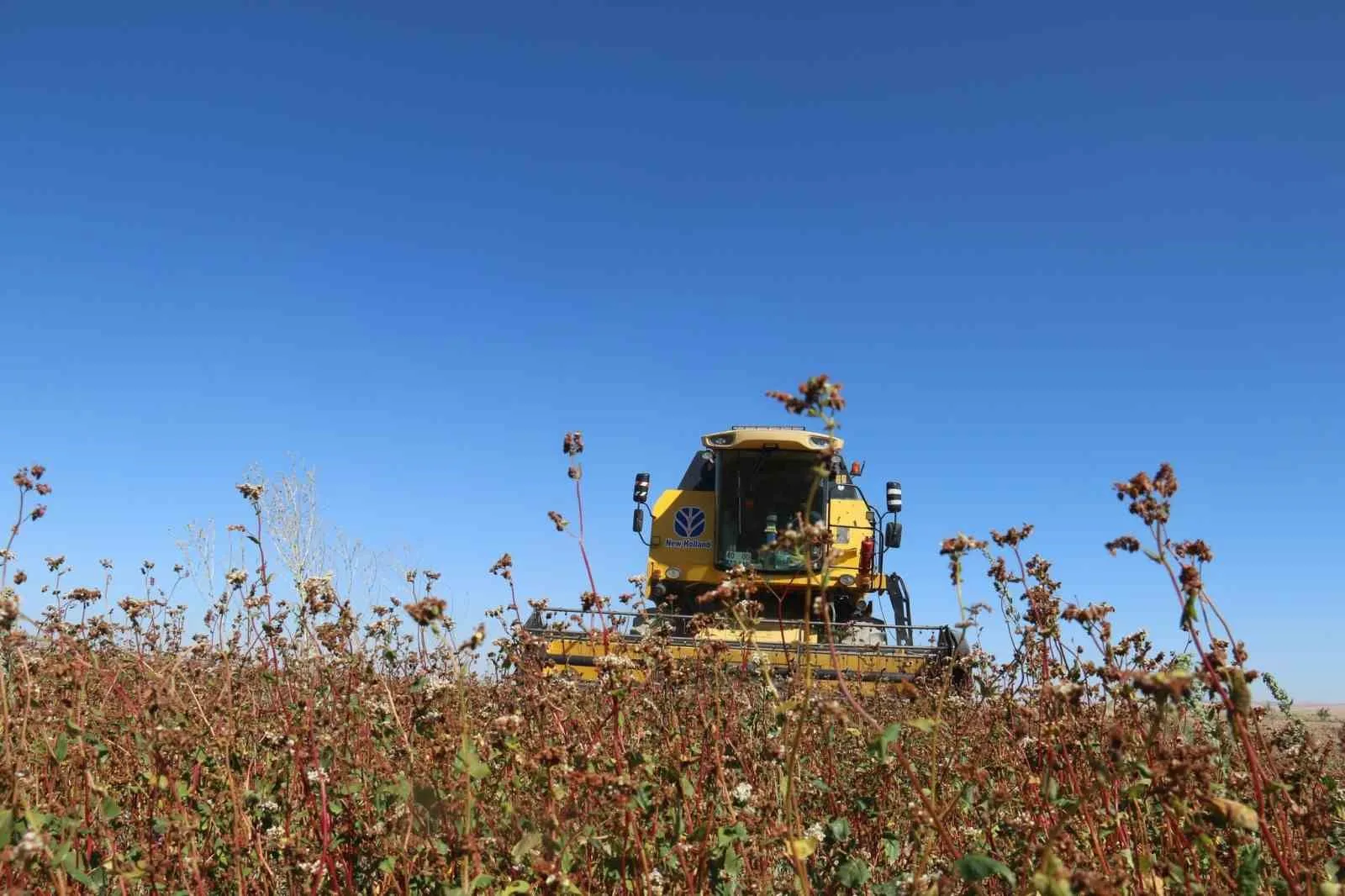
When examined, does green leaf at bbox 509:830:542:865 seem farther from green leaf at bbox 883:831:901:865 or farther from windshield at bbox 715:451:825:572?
windshield at bbox 715:451:825:572

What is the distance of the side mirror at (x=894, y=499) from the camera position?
39.6 ft

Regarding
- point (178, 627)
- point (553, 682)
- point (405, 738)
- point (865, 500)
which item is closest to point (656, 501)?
point (865, 500)

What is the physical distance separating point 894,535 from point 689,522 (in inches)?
124

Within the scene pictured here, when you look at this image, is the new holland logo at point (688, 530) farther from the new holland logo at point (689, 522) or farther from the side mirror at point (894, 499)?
the side mirror at point (894, 499)

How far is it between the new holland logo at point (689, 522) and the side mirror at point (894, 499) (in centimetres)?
297

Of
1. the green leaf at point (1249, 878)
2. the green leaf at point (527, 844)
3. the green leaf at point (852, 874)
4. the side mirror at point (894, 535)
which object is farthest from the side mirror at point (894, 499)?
the green leaf at point (527, 844)

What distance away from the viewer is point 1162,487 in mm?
2287

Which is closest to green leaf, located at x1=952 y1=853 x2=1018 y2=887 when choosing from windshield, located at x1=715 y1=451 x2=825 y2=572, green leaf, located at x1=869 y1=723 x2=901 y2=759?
green leaf, located at x1=869 y1=723 x2=901 y2=759

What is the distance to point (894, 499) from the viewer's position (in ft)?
39.7

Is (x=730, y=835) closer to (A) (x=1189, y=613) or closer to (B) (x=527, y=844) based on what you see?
(B) (x=527, y=844)

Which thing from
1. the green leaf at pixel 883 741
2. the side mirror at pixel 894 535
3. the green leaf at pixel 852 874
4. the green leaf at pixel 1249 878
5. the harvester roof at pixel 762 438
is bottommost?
the green leaf at pixel 852 874

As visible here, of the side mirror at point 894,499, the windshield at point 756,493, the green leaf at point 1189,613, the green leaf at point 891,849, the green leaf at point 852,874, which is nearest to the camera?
the green leaf at point 1189,613

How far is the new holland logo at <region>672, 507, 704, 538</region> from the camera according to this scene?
539 inches

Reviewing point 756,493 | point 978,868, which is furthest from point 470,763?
point 756,493
